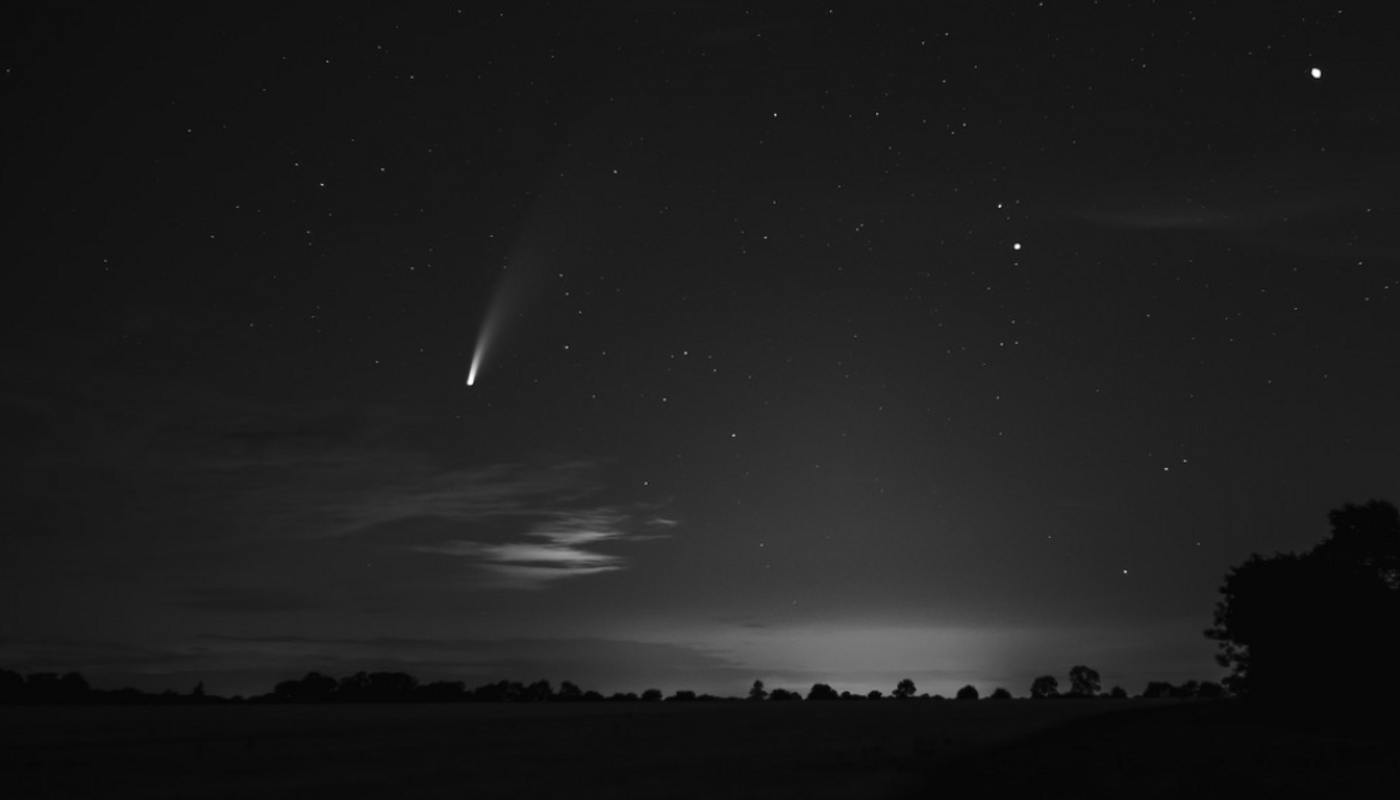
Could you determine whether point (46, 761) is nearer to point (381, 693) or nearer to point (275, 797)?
point (275, 797)

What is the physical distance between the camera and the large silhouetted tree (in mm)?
63906

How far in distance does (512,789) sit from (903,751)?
46.1ft

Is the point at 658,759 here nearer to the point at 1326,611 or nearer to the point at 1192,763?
the point at 1192,763

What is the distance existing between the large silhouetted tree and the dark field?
20.8 metres

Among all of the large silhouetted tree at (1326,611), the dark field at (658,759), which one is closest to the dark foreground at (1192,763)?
the dark field at (658,759)

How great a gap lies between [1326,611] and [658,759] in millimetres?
52789

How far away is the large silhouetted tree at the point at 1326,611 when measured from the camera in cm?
6391

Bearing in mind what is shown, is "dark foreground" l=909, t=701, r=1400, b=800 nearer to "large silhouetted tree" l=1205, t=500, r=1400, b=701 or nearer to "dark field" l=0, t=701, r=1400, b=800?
"dark field" l=0, t=701, r=1400, b=800

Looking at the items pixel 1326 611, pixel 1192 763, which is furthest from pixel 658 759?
pixel 1326 611

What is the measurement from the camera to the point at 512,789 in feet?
75.5

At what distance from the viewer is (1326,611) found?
222ft

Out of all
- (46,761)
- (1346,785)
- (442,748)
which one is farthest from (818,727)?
(46,761)

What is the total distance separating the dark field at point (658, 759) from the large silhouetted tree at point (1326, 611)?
2079 cm

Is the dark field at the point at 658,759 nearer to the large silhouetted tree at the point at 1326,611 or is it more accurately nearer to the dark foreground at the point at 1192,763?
the dark foreground at the point at 1192,763
